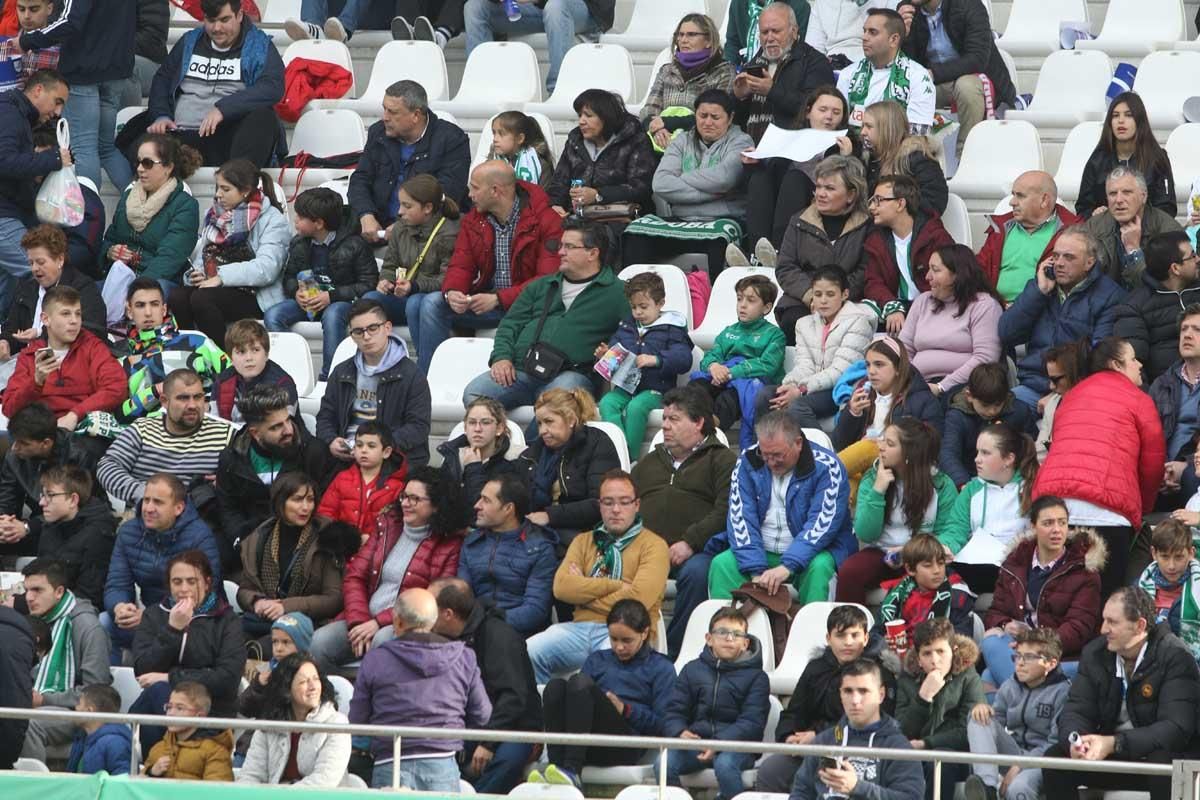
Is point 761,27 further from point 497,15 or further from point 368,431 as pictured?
point 368,431

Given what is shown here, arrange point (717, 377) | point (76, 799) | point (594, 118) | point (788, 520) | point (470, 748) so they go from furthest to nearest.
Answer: point (594, 118) → point (717, 377) → point (788, 520) → point (470, 748) → point (76, 799)

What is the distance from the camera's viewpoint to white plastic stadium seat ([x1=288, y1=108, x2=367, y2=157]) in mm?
13344

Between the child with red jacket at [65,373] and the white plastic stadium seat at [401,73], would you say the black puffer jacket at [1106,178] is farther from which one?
the child with red jacket at [65,373]

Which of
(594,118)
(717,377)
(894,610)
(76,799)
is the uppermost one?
(594,118)

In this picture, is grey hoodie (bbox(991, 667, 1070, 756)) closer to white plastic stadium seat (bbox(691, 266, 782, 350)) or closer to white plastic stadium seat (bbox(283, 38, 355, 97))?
white plastic stadium seat (bbox(691, 266, 782, 350))

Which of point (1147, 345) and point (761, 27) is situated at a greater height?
point (761, 27)

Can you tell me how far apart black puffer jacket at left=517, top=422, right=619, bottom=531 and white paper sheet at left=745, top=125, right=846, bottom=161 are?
6.75 ft

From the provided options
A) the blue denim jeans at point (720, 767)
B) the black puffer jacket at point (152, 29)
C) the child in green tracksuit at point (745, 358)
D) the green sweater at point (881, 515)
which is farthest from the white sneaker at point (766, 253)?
the black puffer jacket at point (152, 29)

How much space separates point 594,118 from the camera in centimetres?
1202

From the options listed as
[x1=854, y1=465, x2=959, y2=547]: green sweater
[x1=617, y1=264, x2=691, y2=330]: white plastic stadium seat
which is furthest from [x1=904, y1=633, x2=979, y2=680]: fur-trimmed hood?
[x1=617, y1=264, x2=691, y2=330]: white plastic stadium seat

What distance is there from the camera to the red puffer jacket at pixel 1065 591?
29.6 feet

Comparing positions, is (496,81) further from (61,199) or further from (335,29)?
(61,199)

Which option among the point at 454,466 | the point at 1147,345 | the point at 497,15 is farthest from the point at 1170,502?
the point at 497,15

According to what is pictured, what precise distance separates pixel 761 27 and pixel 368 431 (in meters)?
3.29
